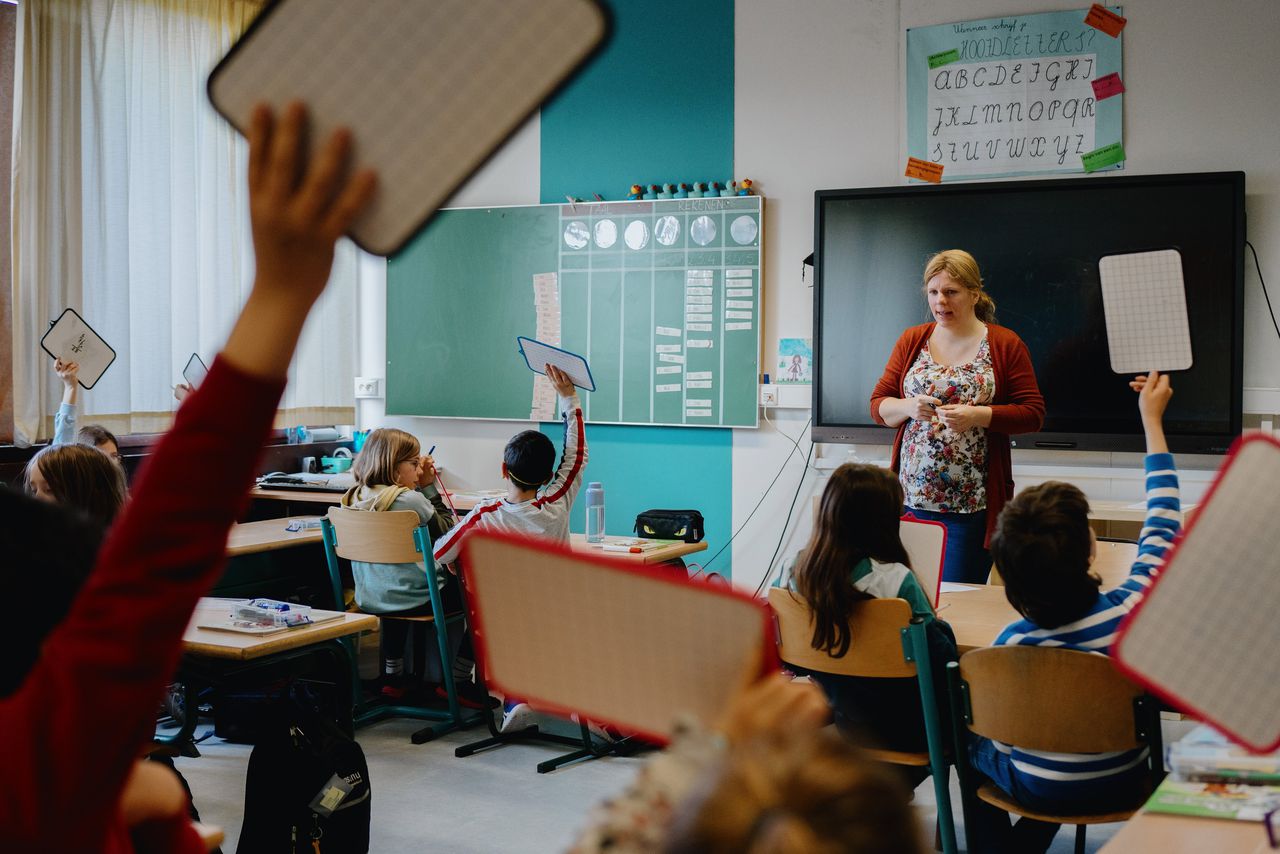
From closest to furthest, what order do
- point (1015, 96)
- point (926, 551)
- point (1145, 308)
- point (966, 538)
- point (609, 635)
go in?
point (609, 635)
point (1145, 308)
point (926, 551)
point (966, 538)
point (1015, 96)

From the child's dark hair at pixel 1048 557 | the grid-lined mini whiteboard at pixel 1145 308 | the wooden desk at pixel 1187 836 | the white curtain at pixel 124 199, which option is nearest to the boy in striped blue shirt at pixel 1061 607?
the child's dark hair at pixel 1048 557

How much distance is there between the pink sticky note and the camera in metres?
4.79

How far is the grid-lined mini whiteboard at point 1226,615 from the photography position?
84cm

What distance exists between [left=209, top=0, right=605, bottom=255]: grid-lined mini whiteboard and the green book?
4.05 feet

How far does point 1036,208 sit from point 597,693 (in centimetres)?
477

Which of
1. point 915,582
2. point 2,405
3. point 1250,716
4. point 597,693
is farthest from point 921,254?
point 597,693

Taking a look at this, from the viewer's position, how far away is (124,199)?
5.29m

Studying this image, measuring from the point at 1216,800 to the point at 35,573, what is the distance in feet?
4.26

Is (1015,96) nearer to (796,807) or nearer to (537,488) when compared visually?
(537,488)

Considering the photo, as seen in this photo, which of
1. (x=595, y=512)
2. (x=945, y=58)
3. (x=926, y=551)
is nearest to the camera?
(x=926, y=551)

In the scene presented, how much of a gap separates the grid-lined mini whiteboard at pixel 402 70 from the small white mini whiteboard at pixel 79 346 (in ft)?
14.3

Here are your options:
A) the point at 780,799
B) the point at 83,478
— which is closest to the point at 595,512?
the point at 83,478

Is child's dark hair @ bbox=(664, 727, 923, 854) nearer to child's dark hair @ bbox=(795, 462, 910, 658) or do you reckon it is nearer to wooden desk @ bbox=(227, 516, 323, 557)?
child's dark hair @ bbox=(795, 462, 910, 658)

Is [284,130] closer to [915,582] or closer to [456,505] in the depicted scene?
[915,582]
